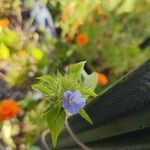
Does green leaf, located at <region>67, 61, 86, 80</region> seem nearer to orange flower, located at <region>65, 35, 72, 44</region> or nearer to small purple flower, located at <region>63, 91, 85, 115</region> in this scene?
small purple flower, located at <region>63, 91, 85, 115</region>

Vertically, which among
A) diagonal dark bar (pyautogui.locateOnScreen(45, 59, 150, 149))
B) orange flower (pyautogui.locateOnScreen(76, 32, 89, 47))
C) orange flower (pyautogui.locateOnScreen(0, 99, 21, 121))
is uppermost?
orange flower (pyautogui.locateOnScreen(76, 32, 89, 47))

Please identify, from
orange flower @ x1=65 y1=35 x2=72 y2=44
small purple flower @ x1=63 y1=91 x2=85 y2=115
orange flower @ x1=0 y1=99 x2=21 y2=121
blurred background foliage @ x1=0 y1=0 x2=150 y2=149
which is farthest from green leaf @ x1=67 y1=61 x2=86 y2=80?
orange flower @ x1=65 y1=35 x2=72 y2=44

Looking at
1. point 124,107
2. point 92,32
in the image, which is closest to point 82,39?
point 92,32

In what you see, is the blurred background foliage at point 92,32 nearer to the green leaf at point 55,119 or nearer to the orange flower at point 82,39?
the orange flower at point 82,39

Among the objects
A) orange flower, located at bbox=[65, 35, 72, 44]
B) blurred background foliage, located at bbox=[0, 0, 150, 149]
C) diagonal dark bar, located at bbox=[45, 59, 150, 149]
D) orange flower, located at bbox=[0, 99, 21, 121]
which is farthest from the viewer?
orange flower, located at bbox=[65, 35, 72, 44]

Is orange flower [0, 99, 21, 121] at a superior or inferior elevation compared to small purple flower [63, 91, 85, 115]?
superior

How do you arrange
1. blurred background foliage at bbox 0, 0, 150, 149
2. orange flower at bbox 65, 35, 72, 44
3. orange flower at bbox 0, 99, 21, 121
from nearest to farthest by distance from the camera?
orange flower at bbox 0, 99, 21, 121 → blurred background foliage at bbox 0, 0, 150, 149 → orange flower at bbox 65, 35, 72, 44

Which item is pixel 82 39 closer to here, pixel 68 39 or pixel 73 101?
pixel 68 39
